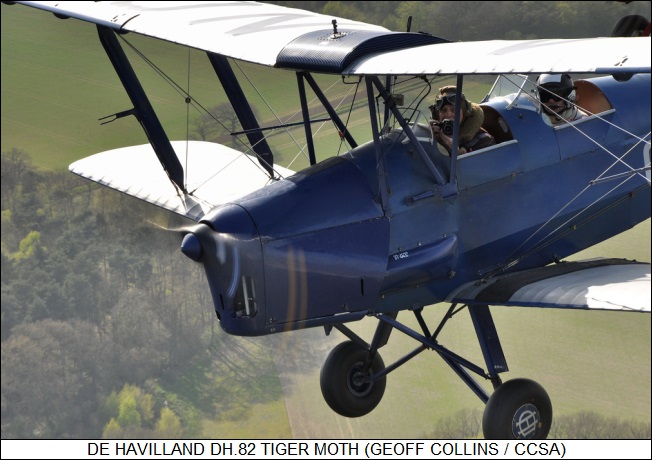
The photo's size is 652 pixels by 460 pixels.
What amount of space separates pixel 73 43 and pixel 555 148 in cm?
1742

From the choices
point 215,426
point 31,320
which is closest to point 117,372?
point 215,426

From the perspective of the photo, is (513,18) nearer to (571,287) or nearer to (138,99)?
(138,99)

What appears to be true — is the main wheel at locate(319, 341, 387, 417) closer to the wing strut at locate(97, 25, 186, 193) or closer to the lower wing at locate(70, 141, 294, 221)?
the lower wing at locate(70, 141, 294, 221)

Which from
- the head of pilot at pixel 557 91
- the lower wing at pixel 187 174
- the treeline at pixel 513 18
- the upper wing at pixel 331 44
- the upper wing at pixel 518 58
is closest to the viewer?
the upper wing at pixel 518 58

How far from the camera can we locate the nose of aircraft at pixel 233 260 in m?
9.47

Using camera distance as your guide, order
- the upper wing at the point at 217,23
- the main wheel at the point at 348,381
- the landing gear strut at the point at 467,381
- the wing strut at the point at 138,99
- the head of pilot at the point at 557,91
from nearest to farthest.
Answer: the upper wing at the point at 217,23, the landing gear strut at the point at 467,381, the head of pilot at the point at 557,91, the main wheel at the point at 348,381, the wing strut at the point at 138,99

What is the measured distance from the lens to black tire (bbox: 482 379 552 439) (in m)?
10.4

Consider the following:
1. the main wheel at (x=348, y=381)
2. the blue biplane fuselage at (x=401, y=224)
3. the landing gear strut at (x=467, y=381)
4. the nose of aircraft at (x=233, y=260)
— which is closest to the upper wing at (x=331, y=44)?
the blue biplane fuselage at (x=401, y=224)

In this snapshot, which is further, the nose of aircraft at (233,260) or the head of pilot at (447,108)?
the head of pilot at (447,108)

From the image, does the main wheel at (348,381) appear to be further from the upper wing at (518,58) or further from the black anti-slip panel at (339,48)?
the upper wing at (518,58)

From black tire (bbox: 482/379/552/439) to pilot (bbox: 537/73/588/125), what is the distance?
96.3 inches

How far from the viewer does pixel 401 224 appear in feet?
32.9

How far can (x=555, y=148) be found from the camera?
11.1m

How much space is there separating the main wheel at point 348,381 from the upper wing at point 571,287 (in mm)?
1596
